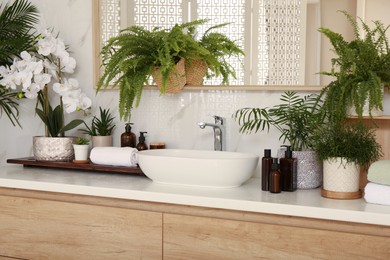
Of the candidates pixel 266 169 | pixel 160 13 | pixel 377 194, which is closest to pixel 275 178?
pixel 266 169

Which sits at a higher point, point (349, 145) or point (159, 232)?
point (349, 145)

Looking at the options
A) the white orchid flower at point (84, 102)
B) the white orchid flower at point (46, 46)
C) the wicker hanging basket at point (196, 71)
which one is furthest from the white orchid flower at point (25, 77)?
the wicker hanging basket at point (196, 71)

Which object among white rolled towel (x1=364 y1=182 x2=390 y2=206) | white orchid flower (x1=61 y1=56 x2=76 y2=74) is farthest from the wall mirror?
white rolled towel (x1=364 y1=182 x2=390 y2=206)

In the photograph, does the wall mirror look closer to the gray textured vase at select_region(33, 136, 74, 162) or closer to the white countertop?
the white countertop

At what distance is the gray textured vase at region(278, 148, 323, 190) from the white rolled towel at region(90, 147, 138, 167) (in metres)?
0.62

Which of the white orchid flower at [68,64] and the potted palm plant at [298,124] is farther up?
the white orchid flower at [68,64]

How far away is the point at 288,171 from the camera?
1.83m

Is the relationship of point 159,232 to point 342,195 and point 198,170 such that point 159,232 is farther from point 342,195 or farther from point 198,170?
point 342,195

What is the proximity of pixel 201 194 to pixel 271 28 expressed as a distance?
2.48ft

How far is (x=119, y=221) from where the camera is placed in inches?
73.2

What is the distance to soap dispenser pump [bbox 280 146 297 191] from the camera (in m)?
1.83

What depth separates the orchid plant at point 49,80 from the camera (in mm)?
2326

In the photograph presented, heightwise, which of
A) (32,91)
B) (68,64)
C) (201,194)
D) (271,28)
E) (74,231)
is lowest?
(74,231)

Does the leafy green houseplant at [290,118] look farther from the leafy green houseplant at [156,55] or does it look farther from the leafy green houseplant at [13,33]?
the leafy green houseplant at [13,33]
